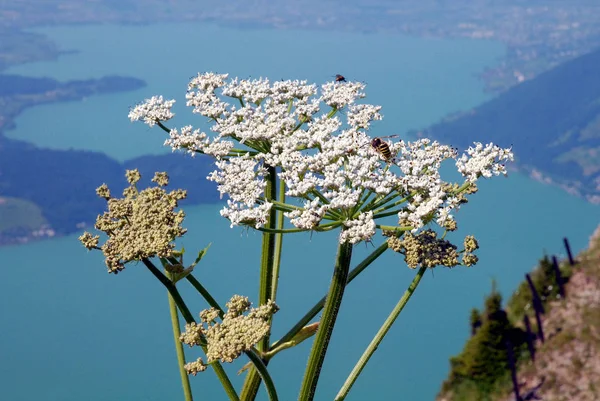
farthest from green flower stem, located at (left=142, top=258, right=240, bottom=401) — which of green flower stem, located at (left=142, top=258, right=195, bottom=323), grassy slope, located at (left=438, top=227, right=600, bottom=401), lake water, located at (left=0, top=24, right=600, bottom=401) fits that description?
lake water, located at (left=0, top=24, right=600, bottom=401)

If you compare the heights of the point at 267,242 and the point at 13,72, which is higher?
the point at 13,72

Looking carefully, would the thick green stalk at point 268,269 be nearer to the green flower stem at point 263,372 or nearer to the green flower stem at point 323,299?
the green flower stem at point 323,299

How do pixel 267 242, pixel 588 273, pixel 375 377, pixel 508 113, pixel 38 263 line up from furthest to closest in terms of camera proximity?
pixel 508 113, pixel 38 263, pixel 375 377, pixel 588 273, pixel 267 242

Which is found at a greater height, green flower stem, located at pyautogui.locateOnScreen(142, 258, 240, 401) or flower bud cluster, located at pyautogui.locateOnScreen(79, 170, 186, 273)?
flower bud cluster, located at pyautogui.locateOnScreen(79, 170, 186, 273)

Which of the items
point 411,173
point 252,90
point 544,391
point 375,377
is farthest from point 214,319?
point 375,377

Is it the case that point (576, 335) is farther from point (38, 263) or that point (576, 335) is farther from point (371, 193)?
point (38, 263)

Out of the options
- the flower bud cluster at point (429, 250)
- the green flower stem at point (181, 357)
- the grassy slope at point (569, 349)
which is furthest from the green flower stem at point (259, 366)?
the grassy slope at point (569, 349)

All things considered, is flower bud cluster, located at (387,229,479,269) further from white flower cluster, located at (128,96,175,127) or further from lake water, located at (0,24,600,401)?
lake water, located at (0,24,600,401)
